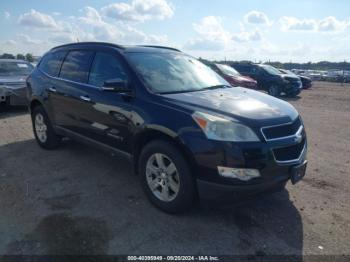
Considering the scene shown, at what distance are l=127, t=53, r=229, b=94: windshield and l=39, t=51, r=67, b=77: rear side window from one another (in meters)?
1.88

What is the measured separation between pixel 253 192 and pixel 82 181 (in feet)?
8.40

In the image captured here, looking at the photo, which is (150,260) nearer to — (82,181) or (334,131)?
(82,181)

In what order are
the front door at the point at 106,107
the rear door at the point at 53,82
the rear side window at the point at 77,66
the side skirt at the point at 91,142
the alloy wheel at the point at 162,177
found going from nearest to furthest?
the alloy wheel at the point at 162,177 < the front door at the point at 106,107 < the side skirt at the point at 91,142 < the rear side window at the point at 77,66 < the rear door at the point at 53,82

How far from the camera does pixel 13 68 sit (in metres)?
11.2

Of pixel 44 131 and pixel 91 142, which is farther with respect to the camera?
pixel 44 131

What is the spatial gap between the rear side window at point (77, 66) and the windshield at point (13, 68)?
6.23 m

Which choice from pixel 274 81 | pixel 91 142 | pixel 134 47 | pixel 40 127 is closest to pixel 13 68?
pixel 40 127

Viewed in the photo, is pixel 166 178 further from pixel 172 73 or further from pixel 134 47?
pixel 134 47

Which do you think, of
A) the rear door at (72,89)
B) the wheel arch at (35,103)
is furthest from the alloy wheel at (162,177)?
the wheel arch at (35,103)

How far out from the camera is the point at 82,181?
493cm

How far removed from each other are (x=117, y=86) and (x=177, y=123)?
0.98 m

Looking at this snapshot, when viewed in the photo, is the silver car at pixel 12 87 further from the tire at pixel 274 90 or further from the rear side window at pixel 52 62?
the tire at pixel 274 90

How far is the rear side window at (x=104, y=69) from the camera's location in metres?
4.49

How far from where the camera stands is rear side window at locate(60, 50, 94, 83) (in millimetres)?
5078
